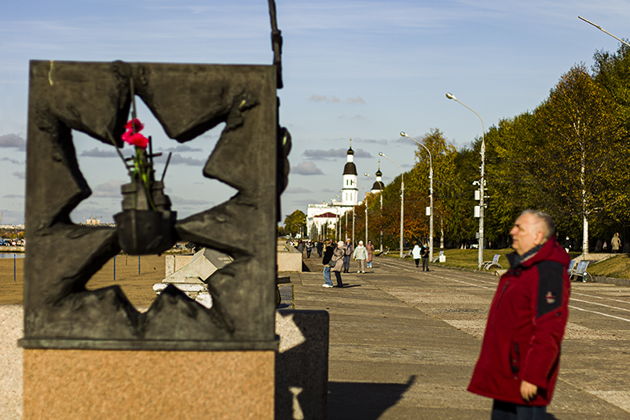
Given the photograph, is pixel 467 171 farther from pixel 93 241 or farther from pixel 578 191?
pixel 93 241

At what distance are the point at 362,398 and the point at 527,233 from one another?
3.74 m

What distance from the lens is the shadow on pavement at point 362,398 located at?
7531 mm

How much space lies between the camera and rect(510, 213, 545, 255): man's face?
4.89 meters

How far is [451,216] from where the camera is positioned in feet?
278

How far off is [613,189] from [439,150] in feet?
142

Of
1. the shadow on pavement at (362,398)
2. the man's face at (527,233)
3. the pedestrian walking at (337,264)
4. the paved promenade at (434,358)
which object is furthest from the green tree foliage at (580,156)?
the man's face at (527,233)

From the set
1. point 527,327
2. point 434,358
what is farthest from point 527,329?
point 434,358

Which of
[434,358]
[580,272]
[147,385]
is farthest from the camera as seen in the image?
[580,272]

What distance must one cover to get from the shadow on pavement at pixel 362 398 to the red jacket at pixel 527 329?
8.92ft

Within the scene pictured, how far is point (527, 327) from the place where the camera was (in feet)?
15.6

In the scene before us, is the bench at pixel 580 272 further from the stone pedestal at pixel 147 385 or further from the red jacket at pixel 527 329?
the stone pedestal at pixel 147 385

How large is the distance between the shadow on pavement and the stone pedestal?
2.42 meters

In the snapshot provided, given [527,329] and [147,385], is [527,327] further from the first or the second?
[147,385]

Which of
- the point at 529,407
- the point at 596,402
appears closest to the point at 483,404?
the point at 596,402
